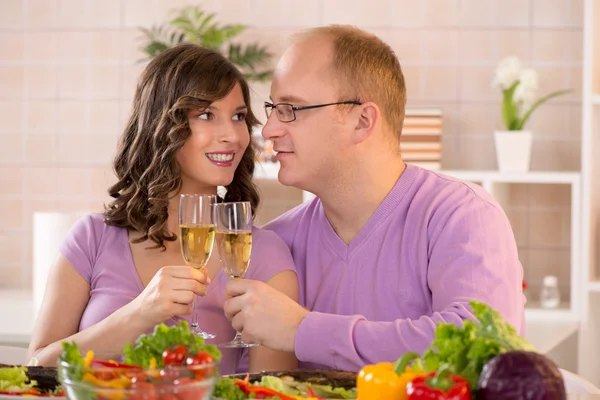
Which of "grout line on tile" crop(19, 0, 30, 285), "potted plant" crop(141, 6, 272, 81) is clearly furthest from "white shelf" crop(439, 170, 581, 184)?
"grout line on tile" crop(19, 0, 30, 285)

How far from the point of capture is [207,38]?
13.5ft

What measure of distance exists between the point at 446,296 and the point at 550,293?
196cm

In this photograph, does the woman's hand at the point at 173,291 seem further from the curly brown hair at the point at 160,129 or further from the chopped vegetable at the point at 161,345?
the chopped vegetable at the point at 161,345

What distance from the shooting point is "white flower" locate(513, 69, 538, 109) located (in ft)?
12.6

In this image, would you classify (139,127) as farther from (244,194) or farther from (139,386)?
(139,386)

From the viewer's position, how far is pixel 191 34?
4.17 metres

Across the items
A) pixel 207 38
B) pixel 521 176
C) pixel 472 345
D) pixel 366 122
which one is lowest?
pixel 472 345

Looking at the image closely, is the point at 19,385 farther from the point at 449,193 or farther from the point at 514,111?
the point at 514,111

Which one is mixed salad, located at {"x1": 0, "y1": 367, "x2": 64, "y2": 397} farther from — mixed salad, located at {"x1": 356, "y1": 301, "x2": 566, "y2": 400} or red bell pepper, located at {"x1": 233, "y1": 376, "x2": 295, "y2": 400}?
mixed salad, located at {"x1": 356, "y1": 301, "x2": 566, "y2": 400}

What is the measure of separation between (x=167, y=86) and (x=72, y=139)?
234 centimetres

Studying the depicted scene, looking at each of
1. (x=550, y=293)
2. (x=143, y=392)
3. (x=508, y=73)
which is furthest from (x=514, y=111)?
(x=143, y=392)

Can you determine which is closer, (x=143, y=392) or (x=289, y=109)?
(x=143, y=392)

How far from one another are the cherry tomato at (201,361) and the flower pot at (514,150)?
9.25ft

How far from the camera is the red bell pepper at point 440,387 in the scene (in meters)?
1.14
